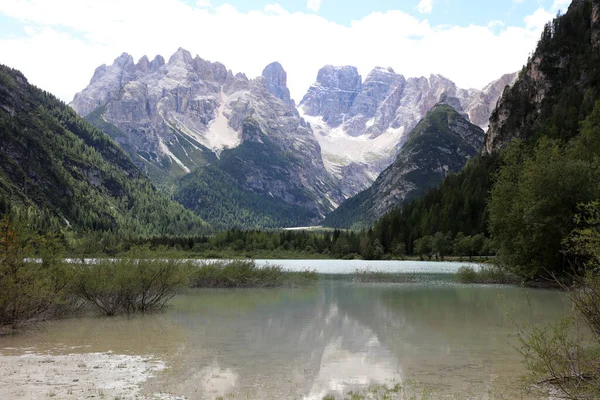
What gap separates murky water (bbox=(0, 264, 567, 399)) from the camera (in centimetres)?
1947

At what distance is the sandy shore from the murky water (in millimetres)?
935

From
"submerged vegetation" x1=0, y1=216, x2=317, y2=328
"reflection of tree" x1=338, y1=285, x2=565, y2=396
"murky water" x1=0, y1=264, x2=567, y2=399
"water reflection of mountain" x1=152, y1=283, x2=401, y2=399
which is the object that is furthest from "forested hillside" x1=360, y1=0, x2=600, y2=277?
"submerged vegetation" x1=0, y1=216, x2=317, y2=328

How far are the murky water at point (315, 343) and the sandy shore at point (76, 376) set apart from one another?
935 millimetres

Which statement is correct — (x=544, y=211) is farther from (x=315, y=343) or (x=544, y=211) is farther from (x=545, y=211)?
(x=315, y=343)

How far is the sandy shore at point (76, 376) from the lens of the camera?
58.2 ft

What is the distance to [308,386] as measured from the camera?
19.2 meters

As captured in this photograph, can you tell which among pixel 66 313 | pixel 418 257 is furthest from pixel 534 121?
pixel 66 313

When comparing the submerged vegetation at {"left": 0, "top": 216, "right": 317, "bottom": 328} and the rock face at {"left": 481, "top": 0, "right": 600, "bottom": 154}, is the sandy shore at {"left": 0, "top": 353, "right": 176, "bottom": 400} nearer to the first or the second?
the submerged vegetation at {"left": 0, "top": 216, "right": 317, "bottom": 328}

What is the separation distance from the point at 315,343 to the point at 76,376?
1173 cm

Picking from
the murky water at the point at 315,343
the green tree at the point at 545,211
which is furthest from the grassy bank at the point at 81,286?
the green tree at the point at 545,211

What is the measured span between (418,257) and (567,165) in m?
110

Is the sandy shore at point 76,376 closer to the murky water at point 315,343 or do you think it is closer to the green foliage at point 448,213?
the murky water at point 315,343

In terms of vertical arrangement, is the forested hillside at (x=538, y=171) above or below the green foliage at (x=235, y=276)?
above

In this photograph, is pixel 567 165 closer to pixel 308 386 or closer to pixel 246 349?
pixel 246 349
